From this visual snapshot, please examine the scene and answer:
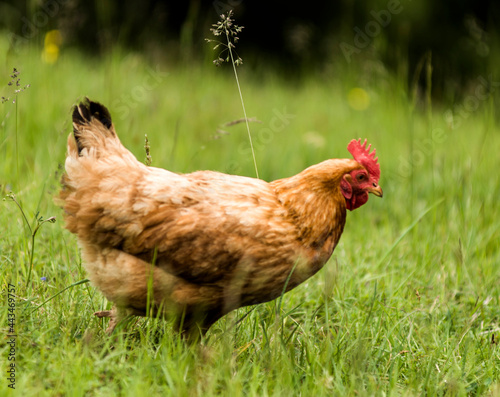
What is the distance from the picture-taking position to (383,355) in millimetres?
2975

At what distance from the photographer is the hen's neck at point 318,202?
2748 millimetres

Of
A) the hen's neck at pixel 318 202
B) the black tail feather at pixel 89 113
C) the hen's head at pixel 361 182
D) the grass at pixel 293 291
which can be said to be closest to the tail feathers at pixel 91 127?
the black tail feather at pixel 89 113

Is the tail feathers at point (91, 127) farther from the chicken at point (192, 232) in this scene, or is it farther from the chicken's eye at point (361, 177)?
the chicken's eye at point (361, 177)

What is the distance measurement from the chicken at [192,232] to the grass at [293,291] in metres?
0.16

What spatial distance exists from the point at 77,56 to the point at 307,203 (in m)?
6.44

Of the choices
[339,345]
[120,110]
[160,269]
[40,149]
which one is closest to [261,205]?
[160,269]

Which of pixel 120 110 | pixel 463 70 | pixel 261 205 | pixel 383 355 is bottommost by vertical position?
pixel 383 355

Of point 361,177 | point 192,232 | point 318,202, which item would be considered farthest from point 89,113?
point 361,177

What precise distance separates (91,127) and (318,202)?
46.3 inches

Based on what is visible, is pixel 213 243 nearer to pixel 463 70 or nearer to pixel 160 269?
pixel 160 269

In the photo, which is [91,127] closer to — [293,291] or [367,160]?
[367,160]

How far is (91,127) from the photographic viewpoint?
2.96 metres

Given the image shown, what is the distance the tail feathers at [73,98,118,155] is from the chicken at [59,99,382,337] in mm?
19

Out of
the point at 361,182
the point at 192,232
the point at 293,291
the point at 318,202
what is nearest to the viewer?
the point at 192,232
